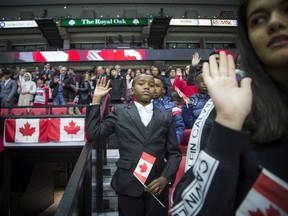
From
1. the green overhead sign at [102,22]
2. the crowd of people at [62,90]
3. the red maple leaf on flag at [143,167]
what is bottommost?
the red maple leaf on flag at [143,167]

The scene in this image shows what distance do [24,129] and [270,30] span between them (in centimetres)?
611

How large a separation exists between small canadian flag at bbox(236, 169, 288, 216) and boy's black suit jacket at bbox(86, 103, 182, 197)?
1.36m

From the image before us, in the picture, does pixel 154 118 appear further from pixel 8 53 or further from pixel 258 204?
pixel 8 53

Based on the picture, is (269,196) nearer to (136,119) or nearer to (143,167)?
(143,167)

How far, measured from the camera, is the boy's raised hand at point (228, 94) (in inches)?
27.5

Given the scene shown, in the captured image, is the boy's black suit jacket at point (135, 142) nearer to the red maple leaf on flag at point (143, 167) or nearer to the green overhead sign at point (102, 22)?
the red maple leaf on flag at point (143, 167)

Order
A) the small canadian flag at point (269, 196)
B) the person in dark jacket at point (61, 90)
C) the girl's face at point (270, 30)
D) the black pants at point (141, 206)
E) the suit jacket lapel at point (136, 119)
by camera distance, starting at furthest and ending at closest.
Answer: the person in dark jacket at point (61, 90) < the suit jacket lapel at point (136, 119) < the black pants at point (141, 206) < the girl's face at point (270, 30) < the small canadian flag at point (269, 196)

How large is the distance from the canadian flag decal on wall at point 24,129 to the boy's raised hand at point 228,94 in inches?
226

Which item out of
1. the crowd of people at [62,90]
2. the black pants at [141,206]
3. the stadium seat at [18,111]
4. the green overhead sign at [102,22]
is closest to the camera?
the black pants at [141,206]

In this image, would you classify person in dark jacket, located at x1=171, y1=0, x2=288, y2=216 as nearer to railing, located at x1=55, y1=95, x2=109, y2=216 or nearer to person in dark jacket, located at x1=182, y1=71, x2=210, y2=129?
railing, located at x1=55, y1=95, x2=109, y2=216

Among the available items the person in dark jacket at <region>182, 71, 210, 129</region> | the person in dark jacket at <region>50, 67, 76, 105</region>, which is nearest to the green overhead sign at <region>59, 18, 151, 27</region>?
the person in dark jacket at <region>50, 67, 76, 105</region>

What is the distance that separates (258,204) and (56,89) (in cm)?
794

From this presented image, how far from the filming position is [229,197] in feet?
2.20

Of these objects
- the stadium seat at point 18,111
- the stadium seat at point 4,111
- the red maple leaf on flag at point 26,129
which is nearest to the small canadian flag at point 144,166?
the red maple leaf on flag at point 26,129
